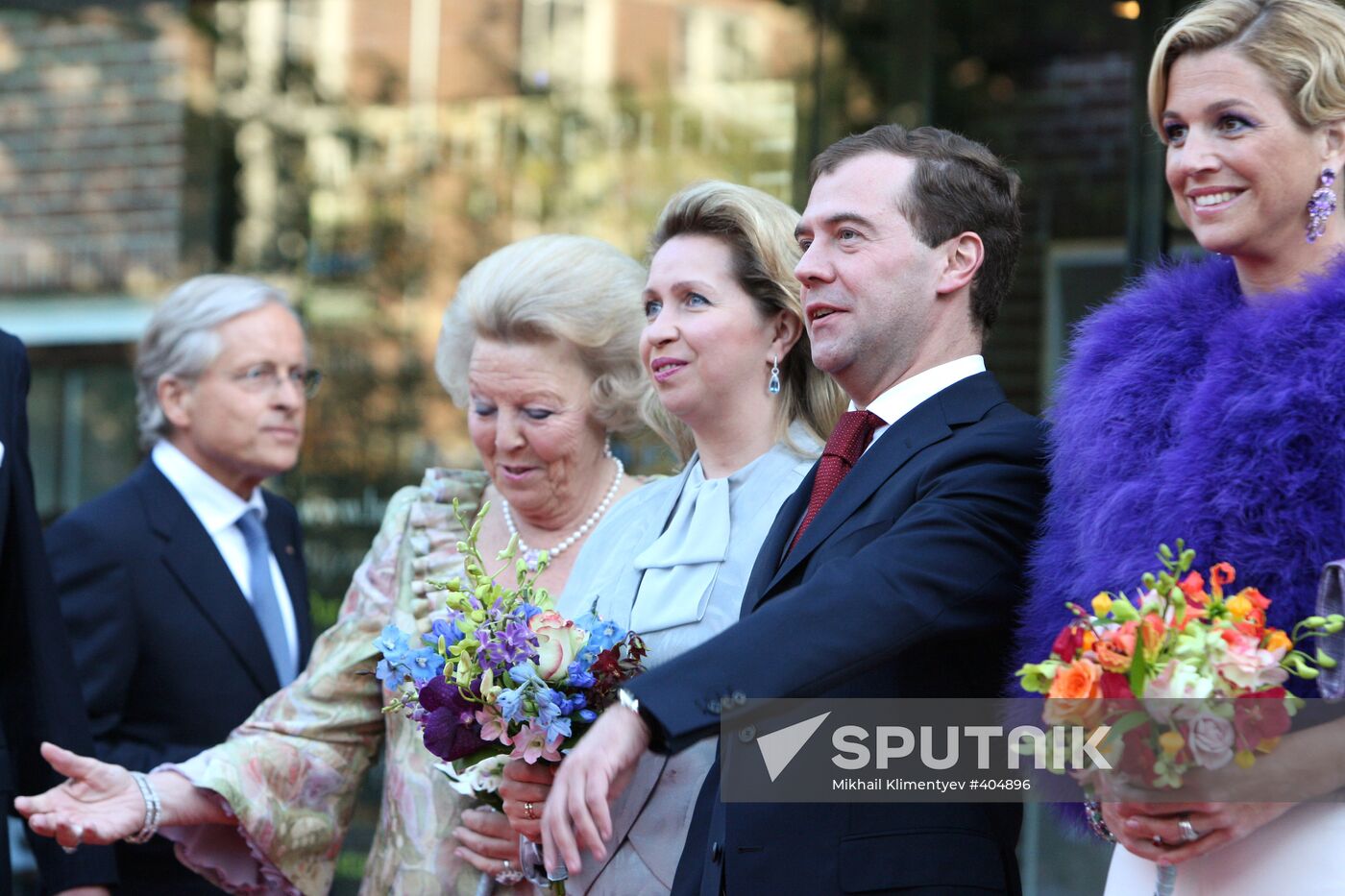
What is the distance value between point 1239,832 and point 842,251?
116 centimetres

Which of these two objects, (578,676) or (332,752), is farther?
(332,752)

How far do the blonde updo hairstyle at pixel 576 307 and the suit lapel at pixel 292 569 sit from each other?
131 cm

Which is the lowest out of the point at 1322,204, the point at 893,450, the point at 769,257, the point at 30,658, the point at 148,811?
the point at 148,811

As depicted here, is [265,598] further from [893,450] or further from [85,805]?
[893,450]

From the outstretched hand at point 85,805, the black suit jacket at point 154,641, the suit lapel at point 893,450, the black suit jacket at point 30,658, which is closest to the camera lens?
the suit lapel at point 893,450

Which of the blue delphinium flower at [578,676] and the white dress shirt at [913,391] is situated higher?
the white dress shirt at [913,391]

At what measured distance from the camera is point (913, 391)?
2.96 metres

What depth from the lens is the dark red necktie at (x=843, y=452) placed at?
2.97 metres

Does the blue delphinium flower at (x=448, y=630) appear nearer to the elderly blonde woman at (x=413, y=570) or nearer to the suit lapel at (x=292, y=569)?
the elderly blonde woman at (x=413, y=570)

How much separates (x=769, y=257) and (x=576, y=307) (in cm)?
61

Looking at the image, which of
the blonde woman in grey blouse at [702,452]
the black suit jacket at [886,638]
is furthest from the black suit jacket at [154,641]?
the black suit jacket at [886,638]

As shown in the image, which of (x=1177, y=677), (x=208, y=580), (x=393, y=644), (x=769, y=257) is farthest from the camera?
(x=208, y=580)

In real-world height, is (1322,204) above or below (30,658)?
above

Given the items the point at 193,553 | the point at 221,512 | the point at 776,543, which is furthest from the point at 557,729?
the point at 221,512
